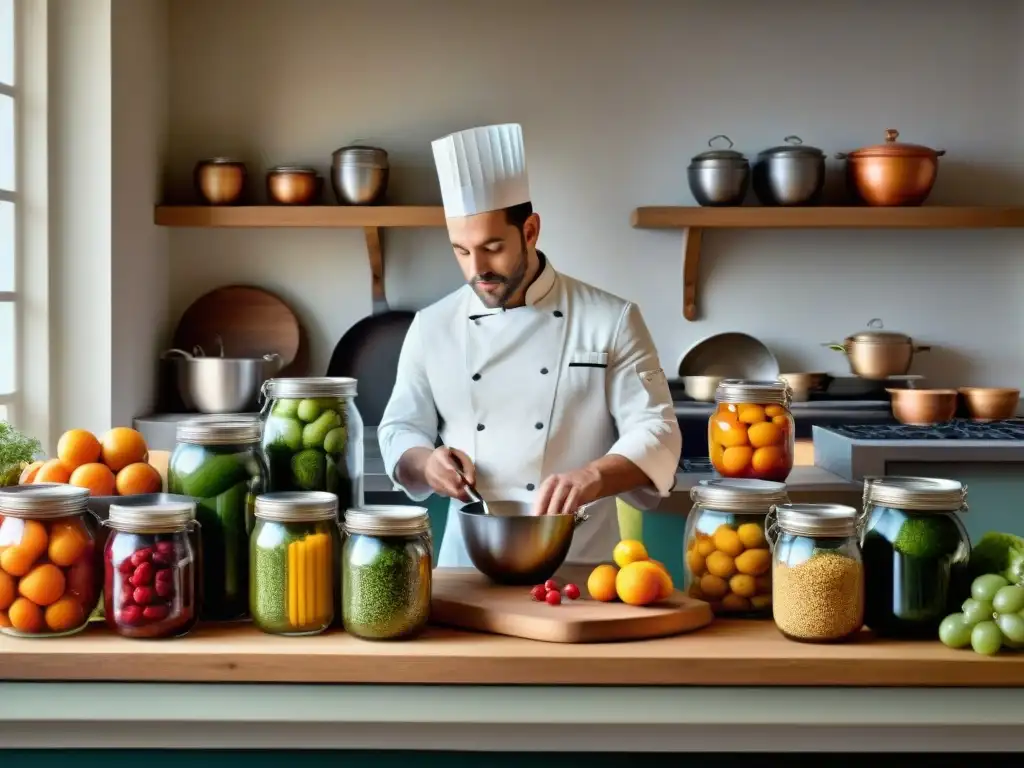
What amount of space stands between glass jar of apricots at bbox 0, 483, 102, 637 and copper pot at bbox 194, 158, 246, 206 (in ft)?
9.11

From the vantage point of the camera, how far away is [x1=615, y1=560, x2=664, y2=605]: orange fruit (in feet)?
5.27

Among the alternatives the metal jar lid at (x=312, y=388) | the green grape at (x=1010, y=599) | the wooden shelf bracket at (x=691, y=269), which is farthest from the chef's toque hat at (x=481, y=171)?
the wooden shelf bracket at (x=691, y=269)

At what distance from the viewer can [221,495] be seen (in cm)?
162

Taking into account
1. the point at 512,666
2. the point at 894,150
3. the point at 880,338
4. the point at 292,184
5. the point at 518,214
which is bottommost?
the point at 512,666

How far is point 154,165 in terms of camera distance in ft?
13.7

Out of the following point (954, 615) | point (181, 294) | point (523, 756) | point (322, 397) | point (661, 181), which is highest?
point (661, 181)

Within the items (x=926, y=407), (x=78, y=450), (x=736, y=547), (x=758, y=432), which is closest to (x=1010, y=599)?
(x=736, y=547)

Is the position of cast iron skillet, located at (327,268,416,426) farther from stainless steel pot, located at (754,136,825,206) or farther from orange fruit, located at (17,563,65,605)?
orange fruit, located at (17,563,65,605)

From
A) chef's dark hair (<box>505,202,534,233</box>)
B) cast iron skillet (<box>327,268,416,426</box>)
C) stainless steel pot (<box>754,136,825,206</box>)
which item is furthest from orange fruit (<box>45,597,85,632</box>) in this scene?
stainless steel pot (<box>754,136,825,206</box>)

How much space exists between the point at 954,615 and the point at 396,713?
2.36ft

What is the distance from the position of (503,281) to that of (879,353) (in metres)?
2.41

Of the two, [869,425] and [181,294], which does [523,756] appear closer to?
[869,425]

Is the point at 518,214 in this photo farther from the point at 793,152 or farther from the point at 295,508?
the point at 793,152

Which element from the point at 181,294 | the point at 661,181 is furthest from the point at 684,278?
the point at 181,294
